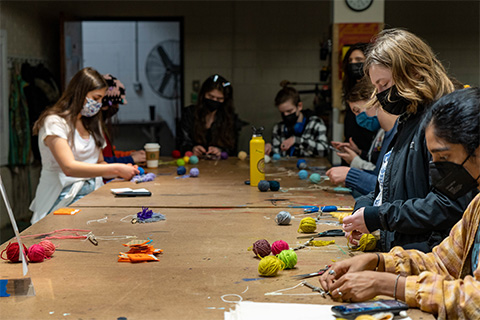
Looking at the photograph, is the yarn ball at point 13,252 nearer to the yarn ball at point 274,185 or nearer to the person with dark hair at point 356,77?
the yarn ball at point 274,185

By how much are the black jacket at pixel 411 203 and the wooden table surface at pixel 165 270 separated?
180 millimetres

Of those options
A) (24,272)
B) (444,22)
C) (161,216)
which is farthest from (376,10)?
(24,272)

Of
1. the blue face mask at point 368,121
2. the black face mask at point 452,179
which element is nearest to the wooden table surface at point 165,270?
the black face mask at point 452,179

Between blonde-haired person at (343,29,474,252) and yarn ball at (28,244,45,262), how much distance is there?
3.32ft

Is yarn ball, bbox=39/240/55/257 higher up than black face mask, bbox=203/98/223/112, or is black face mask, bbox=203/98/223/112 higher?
black face mask, bbox=203/98/223/112

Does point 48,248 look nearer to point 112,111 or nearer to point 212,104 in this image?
point 112,111

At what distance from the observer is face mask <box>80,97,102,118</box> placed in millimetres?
3486

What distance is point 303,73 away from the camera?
23.7 ft

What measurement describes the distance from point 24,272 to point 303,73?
19.8ft

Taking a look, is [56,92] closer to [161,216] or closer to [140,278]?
[161,216]

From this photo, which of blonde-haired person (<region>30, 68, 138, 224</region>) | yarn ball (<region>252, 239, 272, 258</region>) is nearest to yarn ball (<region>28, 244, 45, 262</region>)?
yarn ball (<region>252, 239, 272, 258</region>)

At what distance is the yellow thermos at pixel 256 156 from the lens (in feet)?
9.94

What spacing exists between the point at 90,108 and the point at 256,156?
115 centimetres

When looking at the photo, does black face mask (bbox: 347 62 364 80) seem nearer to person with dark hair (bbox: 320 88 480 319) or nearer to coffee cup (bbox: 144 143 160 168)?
coffee cup (bbox: 144 143 160 168)
